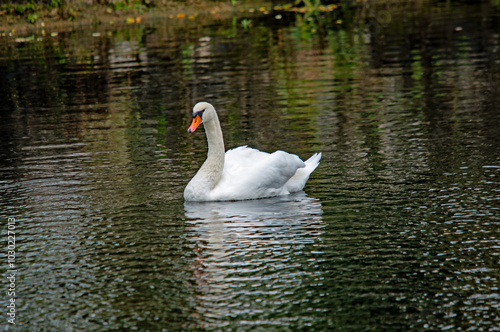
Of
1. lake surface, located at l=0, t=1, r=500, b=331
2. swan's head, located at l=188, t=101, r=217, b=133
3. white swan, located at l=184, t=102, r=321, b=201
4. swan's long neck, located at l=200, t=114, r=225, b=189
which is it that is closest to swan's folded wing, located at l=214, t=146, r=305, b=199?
white swan, located at l=184, t=102, r=321, b=201

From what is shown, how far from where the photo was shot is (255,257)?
9227mm

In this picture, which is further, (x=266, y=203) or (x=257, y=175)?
(x=257, y=175)

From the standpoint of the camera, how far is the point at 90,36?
38125 mm

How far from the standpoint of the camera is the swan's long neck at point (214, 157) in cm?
1194

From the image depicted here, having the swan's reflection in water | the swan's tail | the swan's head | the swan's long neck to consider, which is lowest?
the swan's reflection in water

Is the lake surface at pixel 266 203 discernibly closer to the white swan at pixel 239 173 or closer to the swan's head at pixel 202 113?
the white swan at pixel 239 173

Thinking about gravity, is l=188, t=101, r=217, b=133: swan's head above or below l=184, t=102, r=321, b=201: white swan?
above

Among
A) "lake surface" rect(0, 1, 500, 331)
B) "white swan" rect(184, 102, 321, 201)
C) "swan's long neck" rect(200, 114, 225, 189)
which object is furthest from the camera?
"swan's long neck" rect(200, 114, 225, 189)

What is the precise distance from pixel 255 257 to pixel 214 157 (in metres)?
3.22

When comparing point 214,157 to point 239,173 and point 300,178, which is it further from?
point 300,178

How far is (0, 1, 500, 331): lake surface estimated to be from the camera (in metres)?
7.94

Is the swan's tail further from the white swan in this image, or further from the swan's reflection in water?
the swan's reflection in water

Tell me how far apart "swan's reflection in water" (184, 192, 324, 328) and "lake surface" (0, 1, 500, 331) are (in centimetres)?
3

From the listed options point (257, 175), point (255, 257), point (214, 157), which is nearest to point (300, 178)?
point (257, 175)
